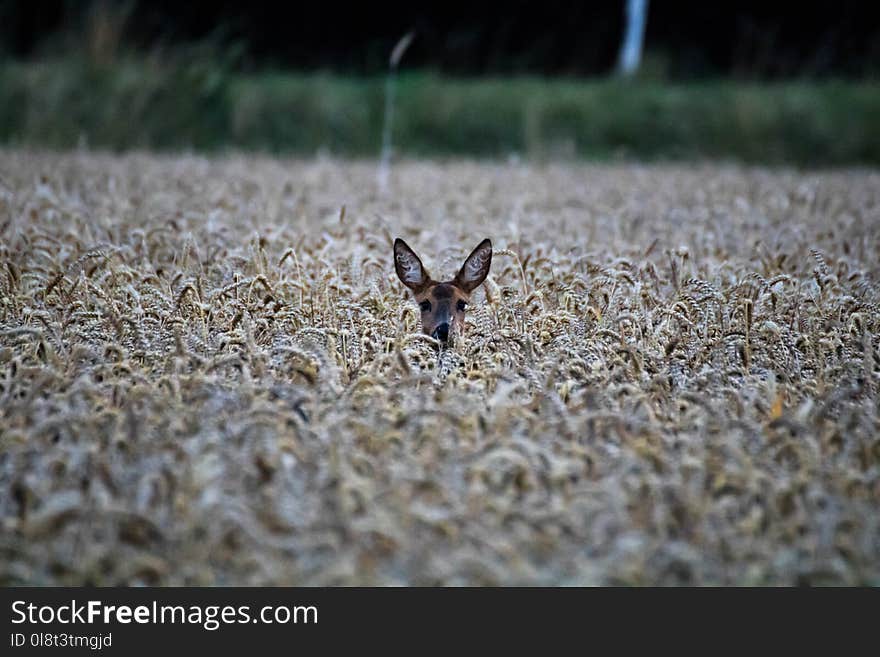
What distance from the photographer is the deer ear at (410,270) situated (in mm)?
6012

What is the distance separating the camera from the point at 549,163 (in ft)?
50.1

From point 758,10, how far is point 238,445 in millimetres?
22611

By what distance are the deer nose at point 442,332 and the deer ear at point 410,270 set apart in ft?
1.71

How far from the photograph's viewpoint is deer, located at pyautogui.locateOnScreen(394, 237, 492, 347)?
5658mm

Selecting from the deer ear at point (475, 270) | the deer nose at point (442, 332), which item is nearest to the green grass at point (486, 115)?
the deer ear at point (475, 270)

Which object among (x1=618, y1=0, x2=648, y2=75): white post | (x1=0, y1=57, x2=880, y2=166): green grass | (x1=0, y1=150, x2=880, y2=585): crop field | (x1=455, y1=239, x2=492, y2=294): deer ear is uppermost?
(x1=618, y1=0, x2=648, y2=75): white post

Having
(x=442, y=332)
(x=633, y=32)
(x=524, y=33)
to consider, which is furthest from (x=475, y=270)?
(x=524, y=33)

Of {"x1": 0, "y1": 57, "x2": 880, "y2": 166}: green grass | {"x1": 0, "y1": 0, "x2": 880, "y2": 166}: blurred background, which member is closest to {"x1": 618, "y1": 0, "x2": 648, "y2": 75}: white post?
{"x1": 0, "y1": 0, "x2": 880, "y2": 166}: blurred background

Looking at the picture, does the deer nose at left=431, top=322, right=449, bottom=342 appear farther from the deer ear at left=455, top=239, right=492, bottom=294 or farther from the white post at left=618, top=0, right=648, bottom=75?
the white post at left=618, top=0, right=648, bottom=75

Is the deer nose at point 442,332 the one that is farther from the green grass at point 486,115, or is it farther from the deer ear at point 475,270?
the green grass at point 486,115

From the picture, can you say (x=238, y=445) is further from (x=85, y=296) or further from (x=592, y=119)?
(x=592, y=119)

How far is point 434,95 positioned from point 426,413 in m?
14.1

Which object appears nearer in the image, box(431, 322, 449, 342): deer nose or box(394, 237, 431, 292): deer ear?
box(431, 322, 449, 342): deer nose

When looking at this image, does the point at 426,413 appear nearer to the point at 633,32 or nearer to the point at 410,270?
the point at 410,270
